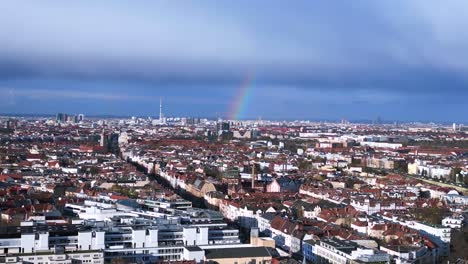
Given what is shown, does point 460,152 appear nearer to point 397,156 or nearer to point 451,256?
point 397,156

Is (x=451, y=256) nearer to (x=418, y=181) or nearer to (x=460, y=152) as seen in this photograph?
(x=418, y=181)

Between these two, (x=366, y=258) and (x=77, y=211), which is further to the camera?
(x=77, y=211)

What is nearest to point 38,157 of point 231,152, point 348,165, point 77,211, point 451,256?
point 231,152

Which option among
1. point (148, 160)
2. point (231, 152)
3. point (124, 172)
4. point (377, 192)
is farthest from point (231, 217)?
point (231, 152)

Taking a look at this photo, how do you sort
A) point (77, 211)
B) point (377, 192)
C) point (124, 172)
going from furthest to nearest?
1. point (124, 172)
2. point (377, 192)
3. point (77, 211)

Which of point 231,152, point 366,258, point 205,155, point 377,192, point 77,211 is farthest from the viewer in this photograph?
point 231,152

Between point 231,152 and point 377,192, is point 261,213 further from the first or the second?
point 231,152

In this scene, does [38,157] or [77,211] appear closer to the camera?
[77,211]

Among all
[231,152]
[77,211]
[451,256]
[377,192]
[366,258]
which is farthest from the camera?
[231,152]

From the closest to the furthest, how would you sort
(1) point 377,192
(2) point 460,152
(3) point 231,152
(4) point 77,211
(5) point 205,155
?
(4) point 77,211 → (1) point 377,192 → (5) point 205,155 → (3) point 231,152 → (2) point 460,152
